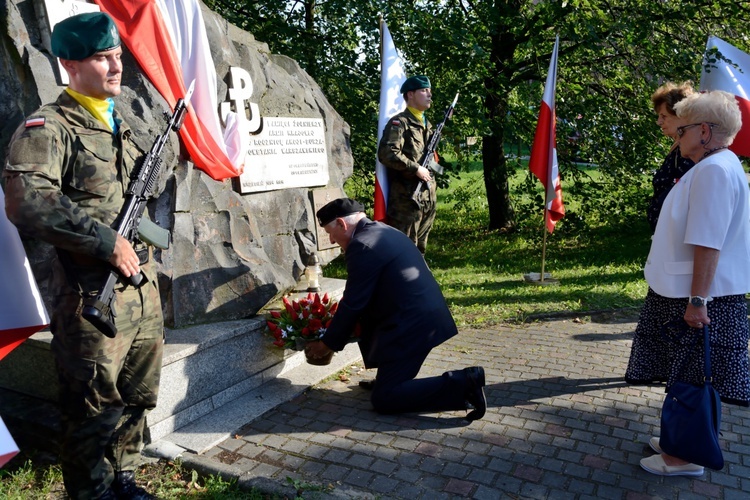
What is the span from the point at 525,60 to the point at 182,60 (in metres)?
7.40

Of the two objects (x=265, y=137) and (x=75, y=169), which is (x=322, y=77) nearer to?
(x=265, y=137)

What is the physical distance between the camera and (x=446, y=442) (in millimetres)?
3703

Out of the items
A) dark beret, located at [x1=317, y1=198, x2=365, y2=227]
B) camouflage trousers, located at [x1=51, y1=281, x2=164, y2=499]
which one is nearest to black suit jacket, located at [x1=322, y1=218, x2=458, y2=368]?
dark beret, located at [x1=317, y1=198, x2=365, y2=227]

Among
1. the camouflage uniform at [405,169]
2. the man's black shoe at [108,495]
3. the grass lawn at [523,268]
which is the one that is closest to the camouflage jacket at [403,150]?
the camouflage uniform at [405,169]

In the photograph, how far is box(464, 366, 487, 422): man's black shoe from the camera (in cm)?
390

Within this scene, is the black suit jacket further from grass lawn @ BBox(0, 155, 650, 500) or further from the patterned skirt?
the patterned skirt

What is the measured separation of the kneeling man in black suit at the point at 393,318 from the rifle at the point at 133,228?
4.10 feet

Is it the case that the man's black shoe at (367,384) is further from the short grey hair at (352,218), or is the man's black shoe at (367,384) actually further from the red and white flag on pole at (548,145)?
the red and white flag on pole at (548,145)

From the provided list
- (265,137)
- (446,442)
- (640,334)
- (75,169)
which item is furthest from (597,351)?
(75,169)

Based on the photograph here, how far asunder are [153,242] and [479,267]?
6970 mm

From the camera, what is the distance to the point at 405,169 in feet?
19.4

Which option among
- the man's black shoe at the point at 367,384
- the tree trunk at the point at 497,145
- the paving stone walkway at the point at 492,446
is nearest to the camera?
the paving stone walkway at the point at 492,446

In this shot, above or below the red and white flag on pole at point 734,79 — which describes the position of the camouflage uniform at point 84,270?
below

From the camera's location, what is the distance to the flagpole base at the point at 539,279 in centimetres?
812
